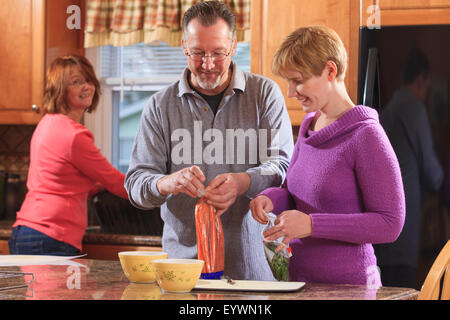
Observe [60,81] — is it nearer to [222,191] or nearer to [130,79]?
[130,79]

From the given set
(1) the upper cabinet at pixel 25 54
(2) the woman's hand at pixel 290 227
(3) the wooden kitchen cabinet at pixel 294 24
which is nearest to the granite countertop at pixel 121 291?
(2) the woman's hand at pixel 290 227

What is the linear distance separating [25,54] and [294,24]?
145 cm

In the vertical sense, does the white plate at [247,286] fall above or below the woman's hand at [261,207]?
below

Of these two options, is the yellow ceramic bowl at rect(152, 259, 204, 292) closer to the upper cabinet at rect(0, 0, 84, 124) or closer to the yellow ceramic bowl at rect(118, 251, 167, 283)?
the yellow ceramic bowl at rect(118, 251, 167, 283)

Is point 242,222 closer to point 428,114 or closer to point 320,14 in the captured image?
point 428,114

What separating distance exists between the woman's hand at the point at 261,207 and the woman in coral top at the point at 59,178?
48.4 inches

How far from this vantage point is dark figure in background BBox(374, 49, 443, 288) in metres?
2.44

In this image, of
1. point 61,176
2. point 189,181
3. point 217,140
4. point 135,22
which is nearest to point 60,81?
point 61,176

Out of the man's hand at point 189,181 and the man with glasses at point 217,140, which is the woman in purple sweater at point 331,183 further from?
the man with glasses at point 217,140

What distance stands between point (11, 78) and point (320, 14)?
5.48 feet

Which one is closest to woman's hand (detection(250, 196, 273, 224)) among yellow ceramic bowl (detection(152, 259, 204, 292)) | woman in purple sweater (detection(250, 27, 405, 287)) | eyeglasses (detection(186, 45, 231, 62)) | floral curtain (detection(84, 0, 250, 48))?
woman in purple sweater (detection(250, 27, 405, 287))

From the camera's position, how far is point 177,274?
1.19 m

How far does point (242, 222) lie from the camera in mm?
1928

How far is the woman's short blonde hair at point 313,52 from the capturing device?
1.54 meters
